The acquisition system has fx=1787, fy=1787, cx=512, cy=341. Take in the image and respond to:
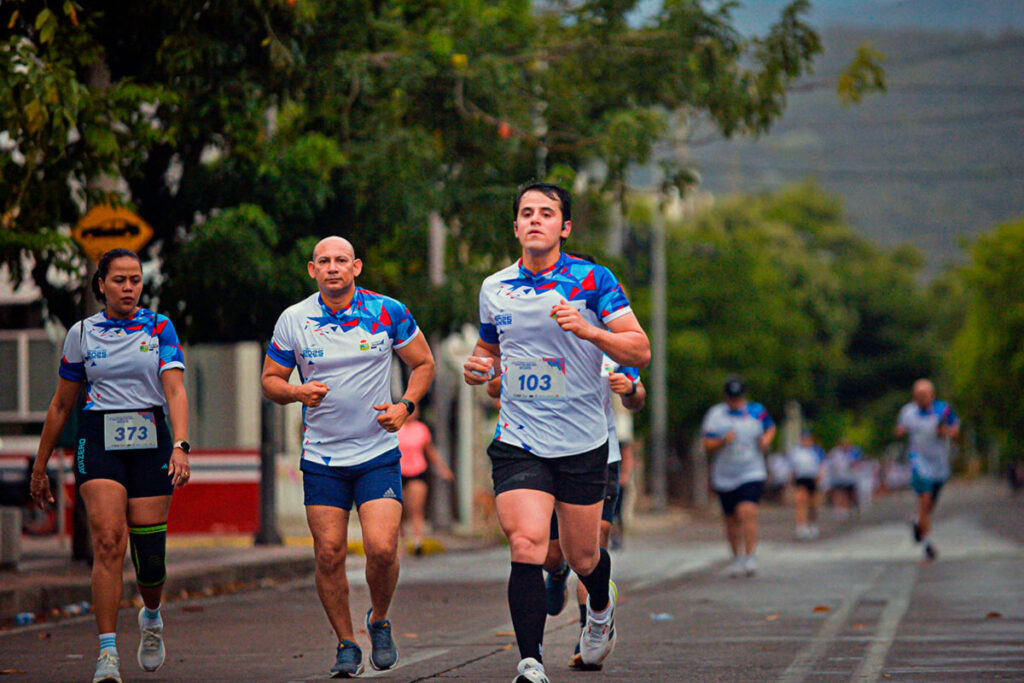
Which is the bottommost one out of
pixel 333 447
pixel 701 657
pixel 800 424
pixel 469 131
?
pixel 800 424

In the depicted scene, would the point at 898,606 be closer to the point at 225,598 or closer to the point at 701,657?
the point at 701,657

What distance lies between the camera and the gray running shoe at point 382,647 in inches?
318

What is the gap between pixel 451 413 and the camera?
3644 centimetres

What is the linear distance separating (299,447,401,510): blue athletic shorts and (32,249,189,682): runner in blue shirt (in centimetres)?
65

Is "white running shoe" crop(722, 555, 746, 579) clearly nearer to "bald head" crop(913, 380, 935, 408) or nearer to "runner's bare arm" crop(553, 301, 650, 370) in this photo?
"bald head" crop(913, 380, 935, 408)

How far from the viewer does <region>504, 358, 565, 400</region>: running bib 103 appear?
725cm

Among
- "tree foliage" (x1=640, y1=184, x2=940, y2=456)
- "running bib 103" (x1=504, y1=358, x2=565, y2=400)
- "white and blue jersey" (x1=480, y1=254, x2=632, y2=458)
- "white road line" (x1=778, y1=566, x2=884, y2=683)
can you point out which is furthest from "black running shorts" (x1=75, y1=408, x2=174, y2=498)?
"tree foliage" (x1=640, y1=184, x2=940, y2=456)

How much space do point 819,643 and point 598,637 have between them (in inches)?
82.0

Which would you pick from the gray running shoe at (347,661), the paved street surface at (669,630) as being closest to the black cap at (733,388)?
the paved street surface at (669,630)

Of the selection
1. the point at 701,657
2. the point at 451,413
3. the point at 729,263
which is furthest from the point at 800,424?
the point at 701,657

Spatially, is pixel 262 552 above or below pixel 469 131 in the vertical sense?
below

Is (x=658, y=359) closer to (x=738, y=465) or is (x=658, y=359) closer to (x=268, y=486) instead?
(x=268, y=486)

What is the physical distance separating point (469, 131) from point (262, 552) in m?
4.63

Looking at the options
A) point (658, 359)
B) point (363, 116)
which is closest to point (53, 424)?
point (363, 116)
